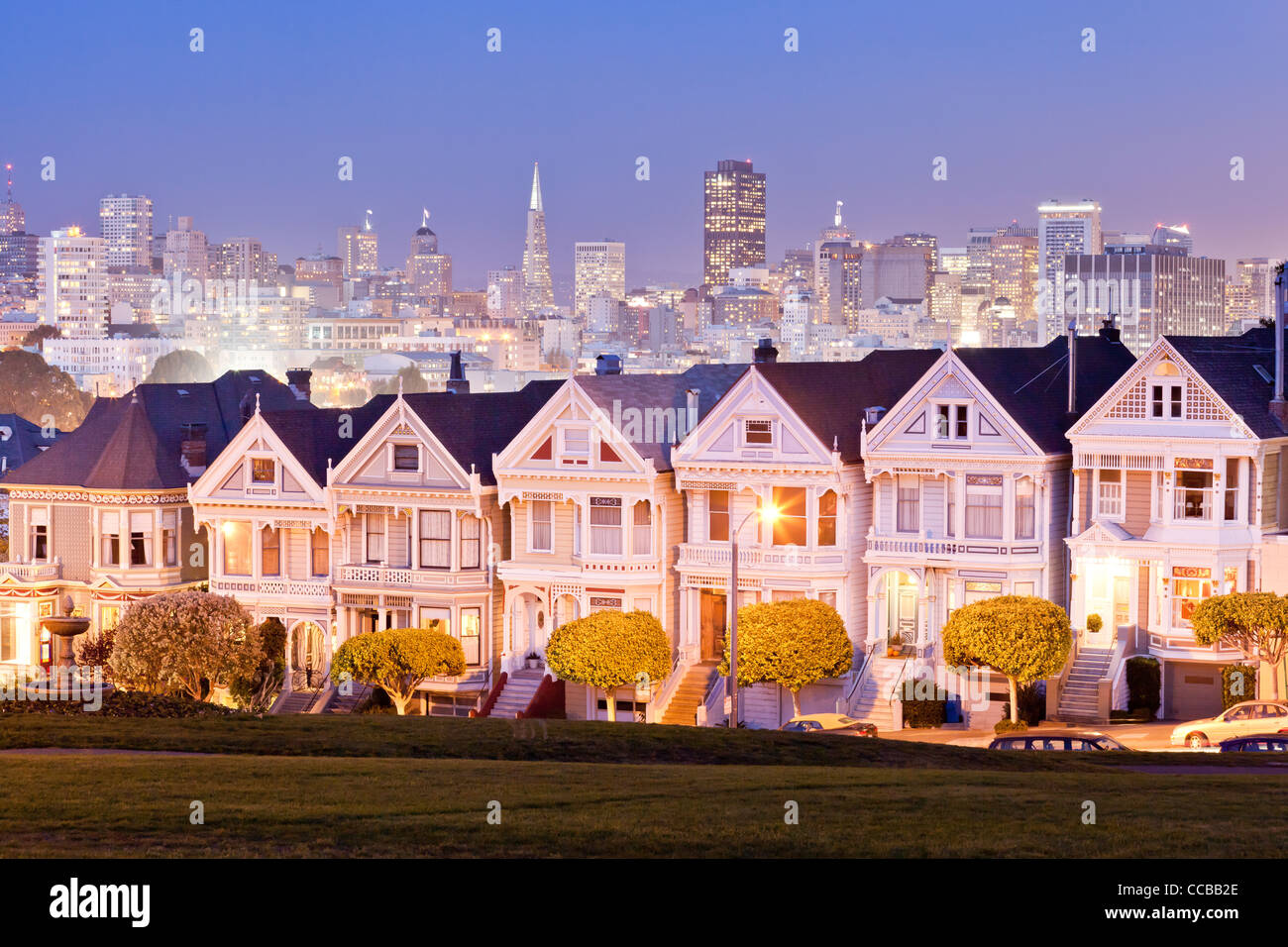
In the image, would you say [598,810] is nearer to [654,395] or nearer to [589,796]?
[589,796]

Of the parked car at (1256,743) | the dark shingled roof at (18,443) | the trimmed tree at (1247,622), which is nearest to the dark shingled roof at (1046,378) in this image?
the trimmed tree at (1247,622)

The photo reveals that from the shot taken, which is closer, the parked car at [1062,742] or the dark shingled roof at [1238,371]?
the parked car at [1062,742]

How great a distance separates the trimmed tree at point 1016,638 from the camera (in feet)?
160

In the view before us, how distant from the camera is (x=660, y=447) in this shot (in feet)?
185

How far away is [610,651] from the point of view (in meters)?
52.7

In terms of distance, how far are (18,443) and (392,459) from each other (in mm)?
27899

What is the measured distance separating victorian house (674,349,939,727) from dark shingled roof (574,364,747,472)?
1.25 meters

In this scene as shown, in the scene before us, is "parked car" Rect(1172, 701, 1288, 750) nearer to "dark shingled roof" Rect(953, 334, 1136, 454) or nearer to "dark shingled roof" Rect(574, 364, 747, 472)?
"dark shingled roof" Rect(953, 334, 1136, 454)

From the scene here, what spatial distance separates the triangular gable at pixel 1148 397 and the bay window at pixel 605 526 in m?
13.4

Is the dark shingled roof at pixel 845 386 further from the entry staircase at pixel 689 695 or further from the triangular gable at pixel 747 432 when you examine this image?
the entry staircase at pixel 689 695

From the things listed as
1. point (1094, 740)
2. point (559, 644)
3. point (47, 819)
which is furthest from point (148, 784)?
point (559, 644)

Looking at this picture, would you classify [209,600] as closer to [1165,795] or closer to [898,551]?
[898,551]

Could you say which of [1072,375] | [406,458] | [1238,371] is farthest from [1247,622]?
[406,458]

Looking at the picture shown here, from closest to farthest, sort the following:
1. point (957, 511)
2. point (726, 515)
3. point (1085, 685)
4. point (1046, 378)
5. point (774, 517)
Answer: point (1085, 685) < point (957, 511) < point (774, 517) < point (1046, 378) < point (726, 515)
